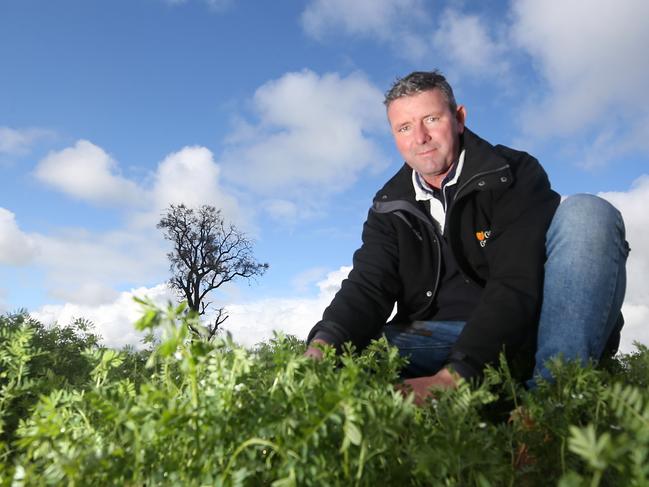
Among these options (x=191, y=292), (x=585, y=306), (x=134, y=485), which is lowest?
(x=134, y=485)

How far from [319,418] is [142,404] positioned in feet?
1.63

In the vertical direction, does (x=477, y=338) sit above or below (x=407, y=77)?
below

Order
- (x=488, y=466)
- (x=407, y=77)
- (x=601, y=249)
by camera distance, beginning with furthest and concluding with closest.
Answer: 1. (x=407, y=77)
2. (x=601, y=249)
3. (x=488, y=466)

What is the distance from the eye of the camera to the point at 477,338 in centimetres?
339

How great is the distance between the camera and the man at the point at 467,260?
353cm

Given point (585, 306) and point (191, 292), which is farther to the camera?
point (191, 292)

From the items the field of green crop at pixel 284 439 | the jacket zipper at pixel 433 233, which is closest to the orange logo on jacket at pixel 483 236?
the jacket zipper at pixel 433 233

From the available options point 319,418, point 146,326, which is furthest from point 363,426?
point 146,326

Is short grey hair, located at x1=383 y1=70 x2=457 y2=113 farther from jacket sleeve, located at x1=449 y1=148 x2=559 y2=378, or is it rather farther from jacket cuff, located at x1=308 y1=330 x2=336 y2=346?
jacket cuff, located at x1=308 y1=330 x2=336 y2=346

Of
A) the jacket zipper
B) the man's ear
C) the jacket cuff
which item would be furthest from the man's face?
the jacket cuff

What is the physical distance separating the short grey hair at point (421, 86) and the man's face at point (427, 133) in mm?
50

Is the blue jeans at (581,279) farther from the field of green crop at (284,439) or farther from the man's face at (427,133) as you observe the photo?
the field of green crop at (284,439)

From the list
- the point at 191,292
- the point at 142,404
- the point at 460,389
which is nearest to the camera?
the point at 142,404

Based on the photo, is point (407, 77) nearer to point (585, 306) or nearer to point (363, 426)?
point (585, 306)
